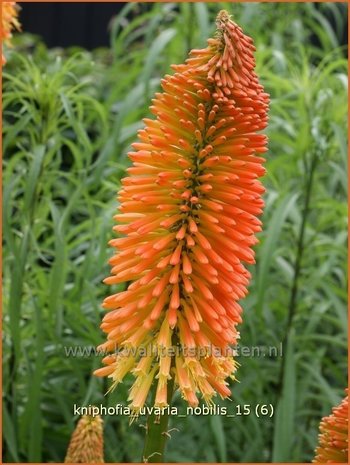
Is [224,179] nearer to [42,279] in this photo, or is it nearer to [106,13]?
[42,279]

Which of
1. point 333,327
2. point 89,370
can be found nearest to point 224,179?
point 89,370

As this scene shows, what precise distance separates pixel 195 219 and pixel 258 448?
1.47 metres

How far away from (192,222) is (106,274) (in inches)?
55.3

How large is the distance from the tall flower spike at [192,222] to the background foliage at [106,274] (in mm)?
748

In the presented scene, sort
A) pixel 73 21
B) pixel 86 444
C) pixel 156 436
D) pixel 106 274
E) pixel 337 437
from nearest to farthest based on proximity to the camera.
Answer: pixel 156 436 < pixel 337 437 < pixel 86 444 < pixel 106 274 < pixel 73 21

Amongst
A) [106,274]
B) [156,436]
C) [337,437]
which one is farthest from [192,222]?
[106,274]

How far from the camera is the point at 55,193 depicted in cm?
383

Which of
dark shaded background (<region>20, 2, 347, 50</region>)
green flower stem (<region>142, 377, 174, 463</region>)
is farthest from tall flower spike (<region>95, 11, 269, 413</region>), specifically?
dark shaded background (<region>20, 2, 347, 50</region>)

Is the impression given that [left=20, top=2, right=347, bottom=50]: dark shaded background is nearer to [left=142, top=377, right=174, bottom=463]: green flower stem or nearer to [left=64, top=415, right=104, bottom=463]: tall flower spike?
[left=64, top=415, right=104, bottom=463]: tall flower spike

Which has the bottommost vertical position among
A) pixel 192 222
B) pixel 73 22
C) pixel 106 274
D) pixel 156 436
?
pixel 156 436

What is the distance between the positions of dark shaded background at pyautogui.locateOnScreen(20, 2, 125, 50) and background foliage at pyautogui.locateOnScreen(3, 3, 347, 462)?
9.42ft

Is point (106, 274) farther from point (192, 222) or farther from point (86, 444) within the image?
point (192, 222)

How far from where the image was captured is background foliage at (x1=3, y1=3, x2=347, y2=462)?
2.67m

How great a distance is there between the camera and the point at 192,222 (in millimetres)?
1700
